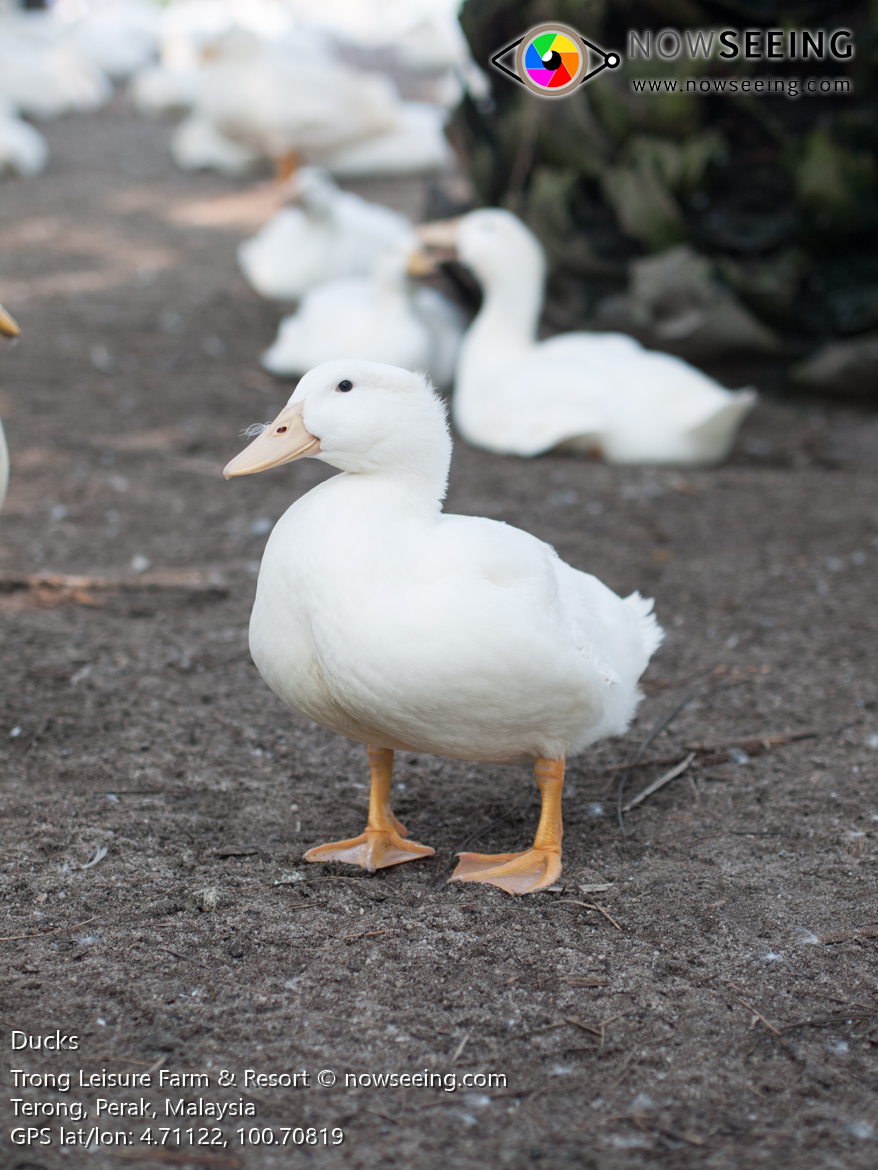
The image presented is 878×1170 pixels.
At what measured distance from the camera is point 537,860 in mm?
2564

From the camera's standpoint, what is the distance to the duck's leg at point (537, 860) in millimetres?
2516

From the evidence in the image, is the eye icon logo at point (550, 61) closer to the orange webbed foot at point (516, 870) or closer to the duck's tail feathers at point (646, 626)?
the duck's tail feathers at point (646, 626)

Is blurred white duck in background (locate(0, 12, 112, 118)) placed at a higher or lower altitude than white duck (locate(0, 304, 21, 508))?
higher

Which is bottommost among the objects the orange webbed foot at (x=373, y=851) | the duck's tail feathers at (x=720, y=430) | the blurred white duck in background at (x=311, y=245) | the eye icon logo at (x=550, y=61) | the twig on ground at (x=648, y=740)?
the twig on ground at (x=648, y=740)

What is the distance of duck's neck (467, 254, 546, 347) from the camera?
5.75 meters

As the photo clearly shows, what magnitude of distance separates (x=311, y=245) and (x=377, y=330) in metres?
1.80

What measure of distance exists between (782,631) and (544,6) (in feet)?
12.5

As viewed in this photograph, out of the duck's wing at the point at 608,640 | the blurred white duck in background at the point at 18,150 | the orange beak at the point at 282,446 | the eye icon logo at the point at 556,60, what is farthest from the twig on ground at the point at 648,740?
the blurred white duck in background at the point at 18,150

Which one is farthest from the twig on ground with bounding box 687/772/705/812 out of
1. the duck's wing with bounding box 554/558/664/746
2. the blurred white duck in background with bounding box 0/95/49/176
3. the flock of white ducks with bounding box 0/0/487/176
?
the blurred white duck in background with bounding box 0/95/49/176

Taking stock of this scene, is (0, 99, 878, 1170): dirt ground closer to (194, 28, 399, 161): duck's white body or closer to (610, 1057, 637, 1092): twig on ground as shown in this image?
(610, 1057, 637, 1092): twig on ground

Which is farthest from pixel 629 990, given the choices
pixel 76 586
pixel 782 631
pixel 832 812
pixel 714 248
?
pixel 714 248

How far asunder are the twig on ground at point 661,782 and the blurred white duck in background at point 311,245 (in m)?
5.23

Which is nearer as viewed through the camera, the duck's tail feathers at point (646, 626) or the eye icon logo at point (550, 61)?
the duck's tail feathers at point (646, 626)

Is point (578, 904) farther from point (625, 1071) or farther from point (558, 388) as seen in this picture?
point (558, 388)
